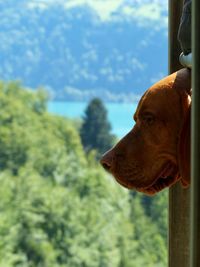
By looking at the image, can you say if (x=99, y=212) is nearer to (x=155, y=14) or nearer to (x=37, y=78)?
(x=37, y=78)

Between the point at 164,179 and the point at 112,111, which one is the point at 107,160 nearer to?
the point at 164,179

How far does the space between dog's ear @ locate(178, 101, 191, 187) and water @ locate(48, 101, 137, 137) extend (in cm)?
706

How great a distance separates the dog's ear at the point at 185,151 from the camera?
547mm

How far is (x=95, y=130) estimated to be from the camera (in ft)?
25.2

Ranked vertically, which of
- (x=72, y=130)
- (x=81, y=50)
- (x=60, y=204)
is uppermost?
(x=81, y=50)

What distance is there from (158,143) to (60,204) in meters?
6.31

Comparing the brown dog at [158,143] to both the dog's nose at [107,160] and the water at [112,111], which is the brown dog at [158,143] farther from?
the water at [112,111]

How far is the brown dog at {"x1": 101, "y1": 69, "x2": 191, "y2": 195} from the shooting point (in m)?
0.55

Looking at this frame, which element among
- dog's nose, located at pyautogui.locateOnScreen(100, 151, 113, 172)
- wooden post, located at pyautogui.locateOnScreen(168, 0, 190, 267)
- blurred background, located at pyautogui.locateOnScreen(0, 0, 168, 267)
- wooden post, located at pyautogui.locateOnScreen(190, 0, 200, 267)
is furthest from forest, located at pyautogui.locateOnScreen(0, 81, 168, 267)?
wooden post, located at pyautogui.locateOnScreen(190, 0, 200, 267)

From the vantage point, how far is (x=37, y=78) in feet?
28.0

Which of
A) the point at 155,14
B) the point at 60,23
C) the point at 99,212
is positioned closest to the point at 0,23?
the point at 60,23

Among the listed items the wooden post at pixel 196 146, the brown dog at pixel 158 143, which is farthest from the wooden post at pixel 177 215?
the wooden post at pixel 196 146

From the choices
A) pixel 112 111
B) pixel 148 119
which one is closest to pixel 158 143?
pixel 148 119

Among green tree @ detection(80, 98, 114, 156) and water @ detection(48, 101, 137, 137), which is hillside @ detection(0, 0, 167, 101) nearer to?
water @ detection(48, 101, 137, 137)
